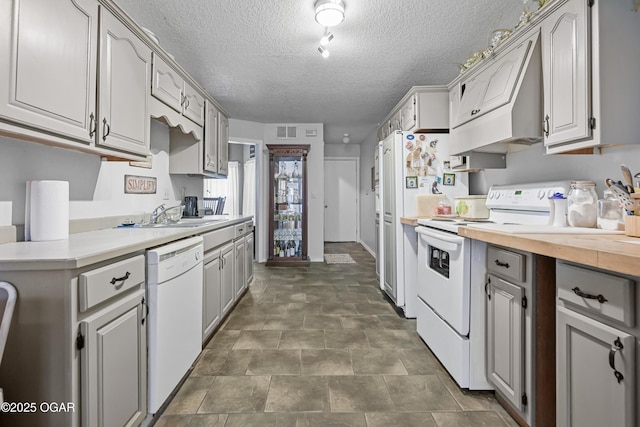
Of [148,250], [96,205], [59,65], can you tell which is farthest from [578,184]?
[96,205]

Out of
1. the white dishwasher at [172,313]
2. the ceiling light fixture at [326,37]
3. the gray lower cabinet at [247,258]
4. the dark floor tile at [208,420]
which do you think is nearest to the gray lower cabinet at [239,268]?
the gray lower cabinet at [247,258]

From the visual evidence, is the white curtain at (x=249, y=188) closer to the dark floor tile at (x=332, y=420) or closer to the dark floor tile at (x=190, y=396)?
the dark floor tile at (x=190, y=396)

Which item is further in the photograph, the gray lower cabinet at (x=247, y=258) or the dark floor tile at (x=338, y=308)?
the gray lower cabinet at (x=247, y=258)

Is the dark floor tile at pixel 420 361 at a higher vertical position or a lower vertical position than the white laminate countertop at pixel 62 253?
lower

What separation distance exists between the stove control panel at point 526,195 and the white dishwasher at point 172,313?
223cm

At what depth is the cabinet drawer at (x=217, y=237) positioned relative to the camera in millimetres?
2154

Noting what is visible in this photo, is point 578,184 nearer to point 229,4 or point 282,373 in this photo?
point 282,373

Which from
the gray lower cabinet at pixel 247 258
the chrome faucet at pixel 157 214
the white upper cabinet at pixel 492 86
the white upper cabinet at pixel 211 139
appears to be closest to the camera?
the white upper cabinet at pixel 492 86

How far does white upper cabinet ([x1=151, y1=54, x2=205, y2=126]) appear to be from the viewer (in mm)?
2059

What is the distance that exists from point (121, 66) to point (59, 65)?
44 centimetres

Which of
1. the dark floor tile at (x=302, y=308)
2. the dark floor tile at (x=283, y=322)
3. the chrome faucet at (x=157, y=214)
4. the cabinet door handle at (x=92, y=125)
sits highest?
the cabinet door handle at (x=92, y=125)

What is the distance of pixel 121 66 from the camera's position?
165 centimetres

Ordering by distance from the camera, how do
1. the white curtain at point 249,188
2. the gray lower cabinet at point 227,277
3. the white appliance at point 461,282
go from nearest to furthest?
the white appliance at point 461,282 < the gray lower cabinet at point 227,277 < the white curtain at point 249,188

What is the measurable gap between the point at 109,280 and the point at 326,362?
1462mm
